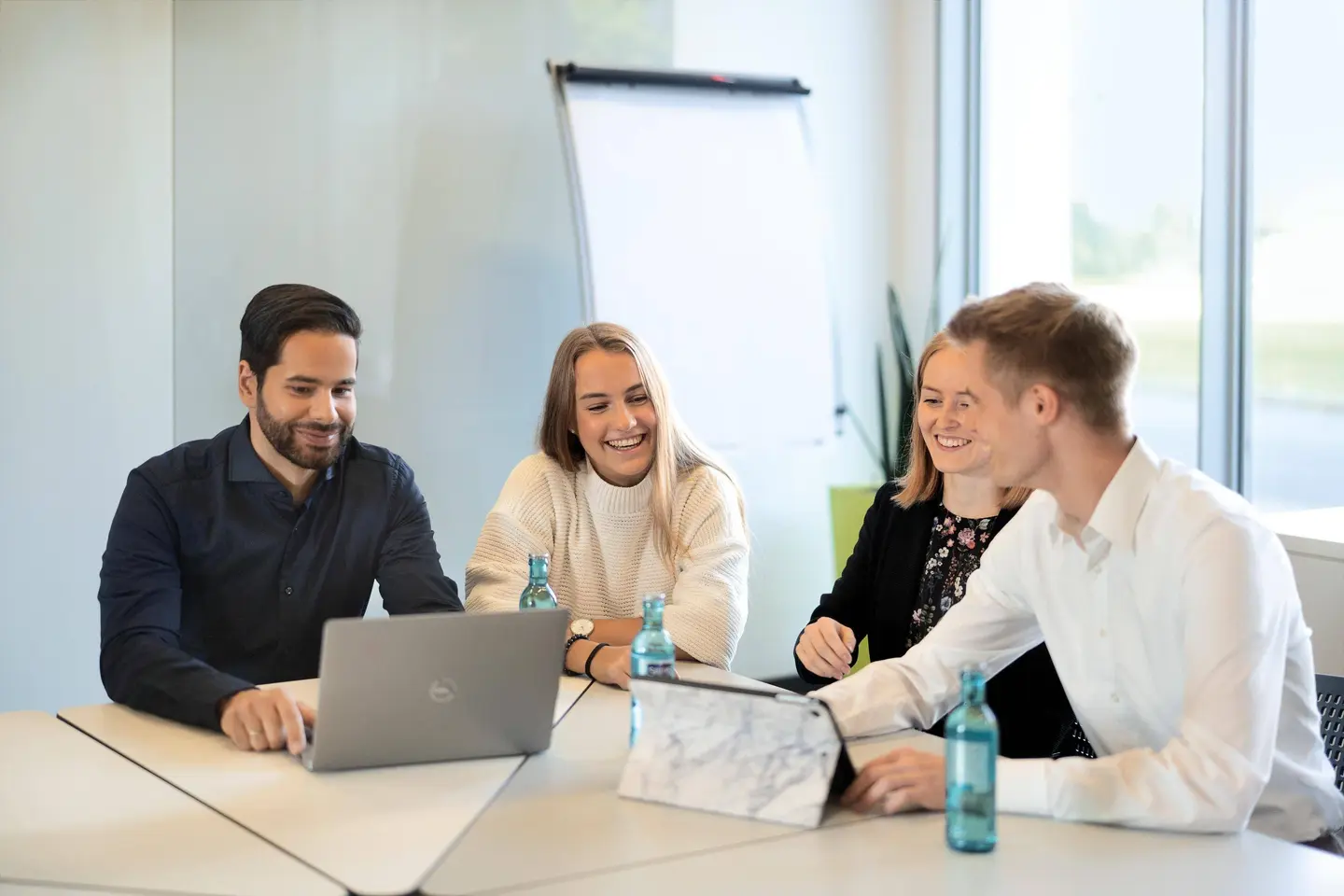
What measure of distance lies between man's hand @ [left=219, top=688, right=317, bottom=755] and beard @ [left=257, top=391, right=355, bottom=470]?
2.13 ft

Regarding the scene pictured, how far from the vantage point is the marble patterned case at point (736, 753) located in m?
1.67

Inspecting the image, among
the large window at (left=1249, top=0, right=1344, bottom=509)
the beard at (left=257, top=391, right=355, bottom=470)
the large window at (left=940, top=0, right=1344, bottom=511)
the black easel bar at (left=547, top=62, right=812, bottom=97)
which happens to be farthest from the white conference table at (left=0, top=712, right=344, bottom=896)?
the large window at (left=1249, top=0, right=1344, bottom=509)

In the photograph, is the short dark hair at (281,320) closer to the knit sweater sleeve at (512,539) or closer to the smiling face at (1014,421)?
the knit sweater sleeve at (512,539)

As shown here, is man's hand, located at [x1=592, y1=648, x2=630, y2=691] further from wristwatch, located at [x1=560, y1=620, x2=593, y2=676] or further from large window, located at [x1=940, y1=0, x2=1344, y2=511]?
large window, located at [x1=940, y1=0, x2=1344, y2=511]

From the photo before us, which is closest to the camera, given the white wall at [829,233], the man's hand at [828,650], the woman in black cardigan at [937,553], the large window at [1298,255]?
the man's hand at [828,650]

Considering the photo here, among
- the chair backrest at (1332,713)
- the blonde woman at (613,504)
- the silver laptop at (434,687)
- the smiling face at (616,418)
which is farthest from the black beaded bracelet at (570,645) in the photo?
the chair backrest at (1332,713)

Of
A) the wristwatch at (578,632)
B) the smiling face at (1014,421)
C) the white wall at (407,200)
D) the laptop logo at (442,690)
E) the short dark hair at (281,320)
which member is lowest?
the wristwatch at (578,632)

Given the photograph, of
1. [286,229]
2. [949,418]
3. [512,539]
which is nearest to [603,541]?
[512,539]

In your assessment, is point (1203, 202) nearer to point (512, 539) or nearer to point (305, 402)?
point (512, 539)

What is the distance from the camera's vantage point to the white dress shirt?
63.7 inches

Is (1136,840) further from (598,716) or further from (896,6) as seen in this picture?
(896,6)

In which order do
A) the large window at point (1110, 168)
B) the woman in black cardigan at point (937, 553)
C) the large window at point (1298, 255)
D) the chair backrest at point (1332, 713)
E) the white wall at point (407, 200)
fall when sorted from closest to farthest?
1. the chair backrest at point (1332, 713)
2. the woman in black cardigan at point (937, 553)
3. the large window at point (1298, 255)
4. the white wall at point (407, 200)
5. the large window at point (1110, 168)

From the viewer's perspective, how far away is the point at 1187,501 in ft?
5.75

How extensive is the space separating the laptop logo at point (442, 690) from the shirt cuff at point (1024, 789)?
0.71 meters
